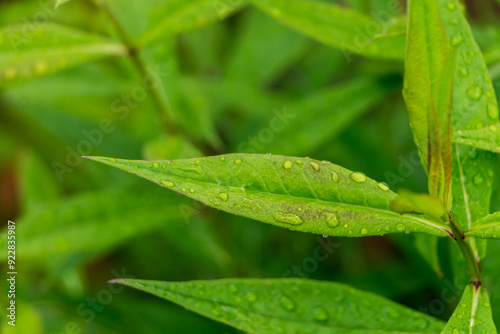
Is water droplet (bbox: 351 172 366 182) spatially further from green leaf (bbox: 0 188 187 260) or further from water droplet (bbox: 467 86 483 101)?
green leaf (bbox: 0 188 187 260)

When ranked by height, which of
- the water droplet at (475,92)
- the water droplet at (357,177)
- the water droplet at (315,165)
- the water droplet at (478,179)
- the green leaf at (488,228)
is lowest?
the green leaf at (488,228)

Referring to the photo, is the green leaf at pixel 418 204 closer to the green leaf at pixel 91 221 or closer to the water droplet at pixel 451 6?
the water droplet at pixel 451 6

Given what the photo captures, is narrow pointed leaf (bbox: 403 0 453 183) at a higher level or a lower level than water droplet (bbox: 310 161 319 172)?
higher

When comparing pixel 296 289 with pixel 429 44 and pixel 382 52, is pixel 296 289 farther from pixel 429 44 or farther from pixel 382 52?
pixel 382 52

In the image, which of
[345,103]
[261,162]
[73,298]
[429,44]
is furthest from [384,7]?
[73,298]

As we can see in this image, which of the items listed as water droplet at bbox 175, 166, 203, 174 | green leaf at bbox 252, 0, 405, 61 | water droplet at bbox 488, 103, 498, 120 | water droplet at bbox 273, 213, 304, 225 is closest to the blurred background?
green leaf at bbox 252, 0, 405, 61

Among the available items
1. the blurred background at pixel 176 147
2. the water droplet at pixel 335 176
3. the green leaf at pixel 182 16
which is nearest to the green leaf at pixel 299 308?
the blurred background at pixel 176 147
